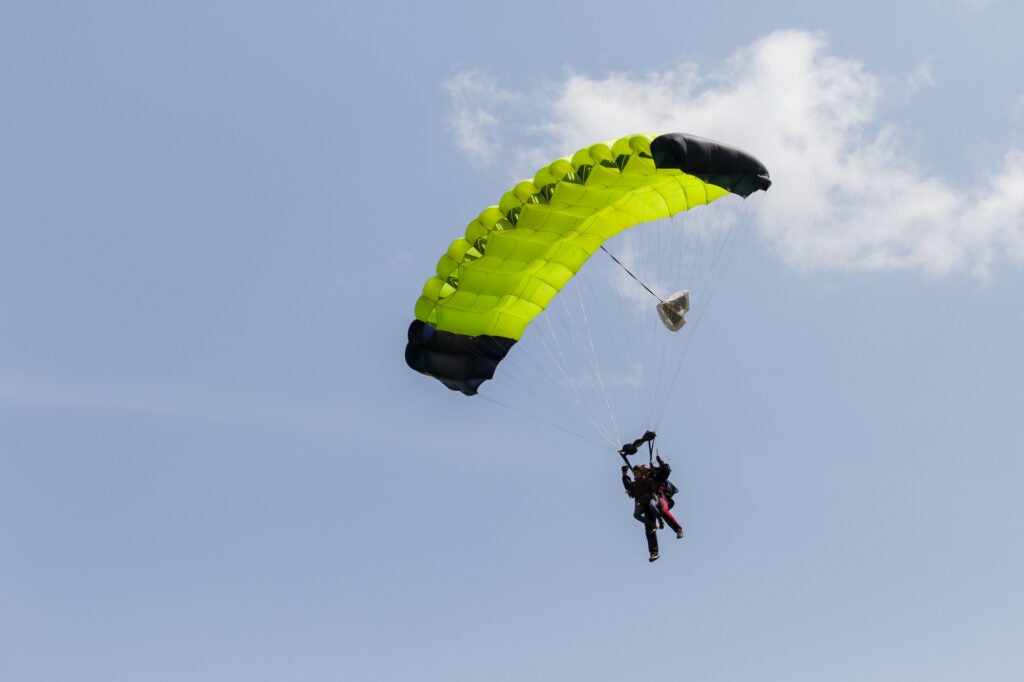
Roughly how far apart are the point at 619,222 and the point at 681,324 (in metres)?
1.74

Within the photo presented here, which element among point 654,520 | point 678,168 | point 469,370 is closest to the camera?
point 678,168

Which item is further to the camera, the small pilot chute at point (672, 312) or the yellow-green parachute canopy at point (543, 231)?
the small pilot chute at point (672, 312)

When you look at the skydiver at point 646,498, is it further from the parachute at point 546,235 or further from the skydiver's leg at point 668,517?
the parachute at point 546,235

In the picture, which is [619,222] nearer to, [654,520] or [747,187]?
[747,187]

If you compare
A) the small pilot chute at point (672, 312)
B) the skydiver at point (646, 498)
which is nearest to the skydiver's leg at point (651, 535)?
the skydiver at point (646, 498)

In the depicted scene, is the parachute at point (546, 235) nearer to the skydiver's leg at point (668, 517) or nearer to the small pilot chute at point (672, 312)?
the small pilot chute at point (672, 312)

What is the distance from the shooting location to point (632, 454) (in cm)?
1977

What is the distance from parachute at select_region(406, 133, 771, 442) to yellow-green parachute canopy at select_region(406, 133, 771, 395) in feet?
0.05

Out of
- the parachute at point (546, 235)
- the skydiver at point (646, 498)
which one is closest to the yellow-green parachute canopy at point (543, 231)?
the parachute at point (546, 235)

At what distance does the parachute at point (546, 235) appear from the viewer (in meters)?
18.8

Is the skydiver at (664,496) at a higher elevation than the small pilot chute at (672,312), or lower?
lower

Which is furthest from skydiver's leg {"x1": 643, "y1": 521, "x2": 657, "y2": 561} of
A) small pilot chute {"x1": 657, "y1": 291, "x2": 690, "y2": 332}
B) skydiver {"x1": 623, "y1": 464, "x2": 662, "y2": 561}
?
small pilot chute {"x1": 657, "y1": 291, "x2": 690, "y2": 332}

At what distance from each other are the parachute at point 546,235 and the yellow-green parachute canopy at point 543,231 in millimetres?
15

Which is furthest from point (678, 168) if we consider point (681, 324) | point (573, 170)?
point (681, 324)
